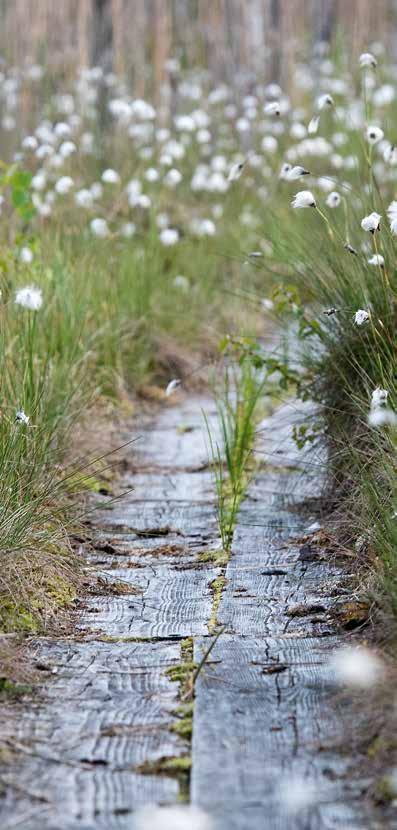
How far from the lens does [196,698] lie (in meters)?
2.29

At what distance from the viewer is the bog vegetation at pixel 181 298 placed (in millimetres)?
3027

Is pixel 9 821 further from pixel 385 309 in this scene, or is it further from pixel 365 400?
pixel 385 309

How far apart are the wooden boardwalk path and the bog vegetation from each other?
6.0 inches

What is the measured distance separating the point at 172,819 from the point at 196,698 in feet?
1.58

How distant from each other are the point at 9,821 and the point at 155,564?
→ 1492 mm

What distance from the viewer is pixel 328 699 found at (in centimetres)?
227

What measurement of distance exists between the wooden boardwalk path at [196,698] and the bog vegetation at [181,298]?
153 mm

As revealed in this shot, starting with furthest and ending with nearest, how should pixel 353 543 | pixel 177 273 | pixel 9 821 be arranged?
1. pixel 177 273
2. pixel 353 543
3. pixel 9 821

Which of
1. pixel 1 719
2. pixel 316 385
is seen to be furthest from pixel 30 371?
pixel 1 719

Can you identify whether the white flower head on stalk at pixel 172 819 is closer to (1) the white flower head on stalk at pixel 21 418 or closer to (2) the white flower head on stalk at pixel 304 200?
(1) the white flower head on stalk at pixel 21 418

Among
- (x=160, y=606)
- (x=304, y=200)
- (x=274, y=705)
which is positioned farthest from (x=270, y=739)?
(x=304, y=200)

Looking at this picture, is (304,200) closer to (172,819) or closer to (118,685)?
(118,685)

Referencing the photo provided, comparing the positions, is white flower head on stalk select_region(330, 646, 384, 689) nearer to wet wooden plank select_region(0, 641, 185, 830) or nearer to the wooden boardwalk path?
the wooden boardwalk path

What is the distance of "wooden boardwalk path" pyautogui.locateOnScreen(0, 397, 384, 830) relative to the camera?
6.23ft
